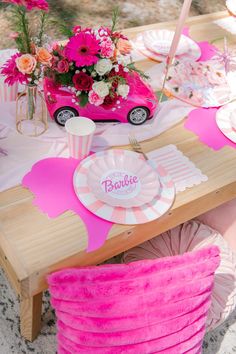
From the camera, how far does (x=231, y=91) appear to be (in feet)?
5.42

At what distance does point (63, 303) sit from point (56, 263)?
10cm

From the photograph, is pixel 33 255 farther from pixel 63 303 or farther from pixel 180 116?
pixel 180 116

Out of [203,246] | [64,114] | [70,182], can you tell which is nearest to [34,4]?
[64,114]

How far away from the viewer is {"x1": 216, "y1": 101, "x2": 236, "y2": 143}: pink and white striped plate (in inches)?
58.1

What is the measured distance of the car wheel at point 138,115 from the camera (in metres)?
1.43

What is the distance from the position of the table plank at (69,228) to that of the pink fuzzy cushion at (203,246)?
12 centimetres

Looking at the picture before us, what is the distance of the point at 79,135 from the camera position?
125 cm

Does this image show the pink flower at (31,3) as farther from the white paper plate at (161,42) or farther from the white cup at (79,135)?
the white paper plate at (161,42)

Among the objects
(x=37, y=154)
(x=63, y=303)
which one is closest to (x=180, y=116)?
(x=37, y=154)

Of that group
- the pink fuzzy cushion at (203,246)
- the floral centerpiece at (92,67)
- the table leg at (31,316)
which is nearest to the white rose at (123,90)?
the floral centerpiece at (92,67)

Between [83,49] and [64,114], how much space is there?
A: 21cm

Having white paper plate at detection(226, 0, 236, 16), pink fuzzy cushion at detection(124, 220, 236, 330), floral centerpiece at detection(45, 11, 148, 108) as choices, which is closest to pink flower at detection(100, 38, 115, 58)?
floral centerpiece at detection(45, 11, 148, 108)

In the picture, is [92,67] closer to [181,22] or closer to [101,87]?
[101,87]

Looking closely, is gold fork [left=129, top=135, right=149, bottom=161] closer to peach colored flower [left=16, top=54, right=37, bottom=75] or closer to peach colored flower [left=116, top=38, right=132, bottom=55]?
peach colored flower [left=116, top=38, right=132, bottom=55]
